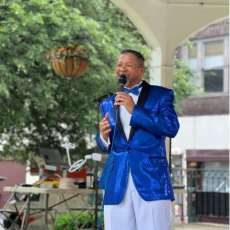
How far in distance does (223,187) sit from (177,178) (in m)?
1.02

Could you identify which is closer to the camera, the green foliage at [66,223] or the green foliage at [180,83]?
the green foliage at [66,223]

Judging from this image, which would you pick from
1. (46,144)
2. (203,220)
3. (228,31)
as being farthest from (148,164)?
(228,31)

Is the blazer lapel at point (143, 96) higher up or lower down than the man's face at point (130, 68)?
lower down

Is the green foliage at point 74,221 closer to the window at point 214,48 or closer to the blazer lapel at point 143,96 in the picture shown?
the blazer lapel at point 143,96

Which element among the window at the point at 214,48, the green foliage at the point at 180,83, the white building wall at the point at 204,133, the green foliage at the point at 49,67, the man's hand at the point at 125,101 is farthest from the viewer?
the window at the point at 214,48

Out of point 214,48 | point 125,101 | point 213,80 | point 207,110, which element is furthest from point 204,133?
point 125,101

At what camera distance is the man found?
8.05 feet

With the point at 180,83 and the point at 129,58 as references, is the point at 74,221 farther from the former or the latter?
the point at 180,83

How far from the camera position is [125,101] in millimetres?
2434

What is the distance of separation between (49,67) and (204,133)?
24.6 feet

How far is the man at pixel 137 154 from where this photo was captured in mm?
2453

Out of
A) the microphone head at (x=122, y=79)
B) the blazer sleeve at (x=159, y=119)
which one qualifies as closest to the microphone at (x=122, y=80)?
the microphone head at (x=122, y=79)

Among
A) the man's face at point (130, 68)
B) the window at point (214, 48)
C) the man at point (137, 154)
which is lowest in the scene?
the man at point (137, 154)

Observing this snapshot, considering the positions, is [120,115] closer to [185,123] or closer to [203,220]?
[203,220]
